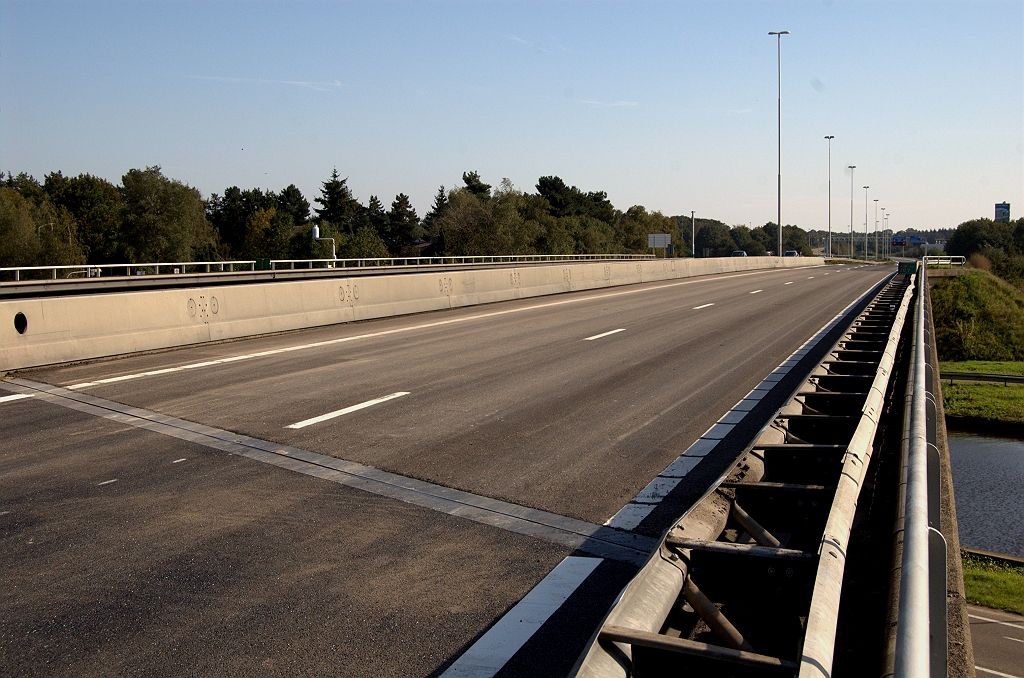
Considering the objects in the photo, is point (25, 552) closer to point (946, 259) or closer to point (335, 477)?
point (335, 477)

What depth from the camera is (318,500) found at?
595 cm

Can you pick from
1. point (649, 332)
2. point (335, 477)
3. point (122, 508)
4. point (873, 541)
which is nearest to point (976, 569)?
point (649, 332)

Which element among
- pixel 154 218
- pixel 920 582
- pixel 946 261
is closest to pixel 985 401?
pixel 920 582

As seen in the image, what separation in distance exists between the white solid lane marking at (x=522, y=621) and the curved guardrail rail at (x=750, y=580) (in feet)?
2.60

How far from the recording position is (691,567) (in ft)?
12.0

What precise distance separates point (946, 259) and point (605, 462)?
89651 millimetres

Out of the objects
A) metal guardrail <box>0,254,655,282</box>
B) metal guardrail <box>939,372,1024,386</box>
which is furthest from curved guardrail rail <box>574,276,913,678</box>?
metal guardrail <box>0,254,655,282</box>

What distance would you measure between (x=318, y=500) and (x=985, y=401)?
33.5 m

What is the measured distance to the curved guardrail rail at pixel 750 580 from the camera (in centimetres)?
276

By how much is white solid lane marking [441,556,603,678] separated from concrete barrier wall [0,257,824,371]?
33.3ft

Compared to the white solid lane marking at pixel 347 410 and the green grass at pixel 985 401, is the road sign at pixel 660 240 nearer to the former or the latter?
the green grass at pixel 985 401

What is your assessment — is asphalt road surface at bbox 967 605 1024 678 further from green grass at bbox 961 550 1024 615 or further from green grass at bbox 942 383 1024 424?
green grass at bbox 942 383 1024 424

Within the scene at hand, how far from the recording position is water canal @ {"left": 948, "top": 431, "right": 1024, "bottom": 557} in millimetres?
19500

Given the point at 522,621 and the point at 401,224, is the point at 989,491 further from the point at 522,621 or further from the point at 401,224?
the point at 401,224
